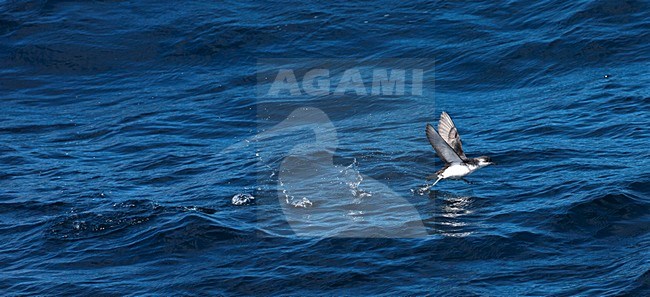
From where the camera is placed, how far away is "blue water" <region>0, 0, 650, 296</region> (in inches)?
501

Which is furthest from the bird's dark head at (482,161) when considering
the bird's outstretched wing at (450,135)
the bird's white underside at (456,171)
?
the bird's outstretched wing at (450,135)

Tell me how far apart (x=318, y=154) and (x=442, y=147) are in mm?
4380

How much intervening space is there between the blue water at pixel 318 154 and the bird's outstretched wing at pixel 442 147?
0.97m

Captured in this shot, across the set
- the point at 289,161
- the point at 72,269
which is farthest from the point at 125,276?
the point at 289,161

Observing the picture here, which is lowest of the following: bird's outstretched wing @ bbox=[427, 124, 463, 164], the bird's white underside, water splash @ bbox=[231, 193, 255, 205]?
water splash @ bbox=[231, 193, 255, 205]

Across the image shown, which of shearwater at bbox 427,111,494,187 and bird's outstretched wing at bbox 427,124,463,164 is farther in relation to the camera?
shearwater at bbox 427,111,494,187

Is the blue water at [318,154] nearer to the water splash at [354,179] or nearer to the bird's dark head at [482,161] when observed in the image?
the water splash at [354,179]

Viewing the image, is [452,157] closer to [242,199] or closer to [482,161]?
[482,161]

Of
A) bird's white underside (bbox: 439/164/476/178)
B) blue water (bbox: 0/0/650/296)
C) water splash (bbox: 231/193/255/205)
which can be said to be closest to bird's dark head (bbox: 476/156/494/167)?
bird's white underside (bbox: 439/164/476/178)

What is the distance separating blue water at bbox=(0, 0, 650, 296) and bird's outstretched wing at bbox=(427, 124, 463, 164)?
0.97 metres

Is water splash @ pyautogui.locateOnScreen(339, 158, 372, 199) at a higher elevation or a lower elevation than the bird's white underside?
lower

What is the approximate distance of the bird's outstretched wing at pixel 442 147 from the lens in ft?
42.0

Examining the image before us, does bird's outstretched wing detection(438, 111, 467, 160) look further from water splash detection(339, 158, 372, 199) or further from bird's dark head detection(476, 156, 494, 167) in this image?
water splash detection(339, 158, 372, 199)

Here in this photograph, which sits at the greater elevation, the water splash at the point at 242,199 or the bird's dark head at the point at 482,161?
the bird's dark head at the point at 482,161
